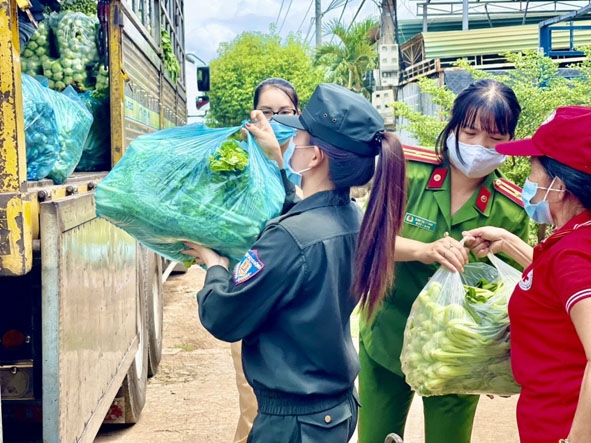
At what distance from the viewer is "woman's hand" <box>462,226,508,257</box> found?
8.17 feet

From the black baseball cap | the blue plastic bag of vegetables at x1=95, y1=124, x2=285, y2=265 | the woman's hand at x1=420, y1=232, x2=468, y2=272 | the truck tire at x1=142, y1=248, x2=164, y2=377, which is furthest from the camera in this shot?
the truck tire at x1=142, y1=248, x2=164, y2=377

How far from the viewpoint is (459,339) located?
88.2 inches

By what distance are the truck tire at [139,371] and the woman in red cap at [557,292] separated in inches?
110

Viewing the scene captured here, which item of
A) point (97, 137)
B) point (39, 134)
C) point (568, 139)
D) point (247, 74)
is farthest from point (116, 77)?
point (247, 74)

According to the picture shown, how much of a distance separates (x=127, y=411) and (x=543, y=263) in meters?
3.16

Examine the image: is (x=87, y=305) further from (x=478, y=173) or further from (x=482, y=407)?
(x=482, y=407)

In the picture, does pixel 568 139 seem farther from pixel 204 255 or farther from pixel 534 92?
pixel 534 92

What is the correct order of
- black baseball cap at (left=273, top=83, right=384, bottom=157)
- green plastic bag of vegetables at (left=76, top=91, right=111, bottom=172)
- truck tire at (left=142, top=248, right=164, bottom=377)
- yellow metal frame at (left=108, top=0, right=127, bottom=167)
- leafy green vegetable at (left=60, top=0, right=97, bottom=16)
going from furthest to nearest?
1. truck tire at (left=142, top=248, right=164, bottom=377)
2. leafy green vegetable at (left=60, top=0, right=97, bottom=16)
3. green plastic bag of vegetables at (left=76, top=91, right=111, bottom=172)
4. yellow metal frame at (left=108, top=0, right=127, bottom=167)
5. black baseball cap at (left=273, top=83, right=384, bottom=157)

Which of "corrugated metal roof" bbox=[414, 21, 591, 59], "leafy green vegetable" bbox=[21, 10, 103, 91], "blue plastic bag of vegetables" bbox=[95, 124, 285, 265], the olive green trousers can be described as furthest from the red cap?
"corrugated metal roof" bbox=[414, 21, 591, 59]

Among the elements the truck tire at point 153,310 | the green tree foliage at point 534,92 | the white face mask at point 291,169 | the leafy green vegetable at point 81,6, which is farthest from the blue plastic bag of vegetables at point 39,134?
the green tree foliage at point 534,92

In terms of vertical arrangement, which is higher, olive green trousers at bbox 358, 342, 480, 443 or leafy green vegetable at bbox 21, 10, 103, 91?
leafy green vegetable at bbox 21, 10, 103, 91

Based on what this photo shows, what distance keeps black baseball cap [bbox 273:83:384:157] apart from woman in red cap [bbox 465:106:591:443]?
0.43 meters

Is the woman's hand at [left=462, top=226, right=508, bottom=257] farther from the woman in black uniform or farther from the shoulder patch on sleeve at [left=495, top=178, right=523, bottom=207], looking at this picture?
the woman in black uniform

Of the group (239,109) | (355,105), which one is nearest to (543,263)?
(355,105)
